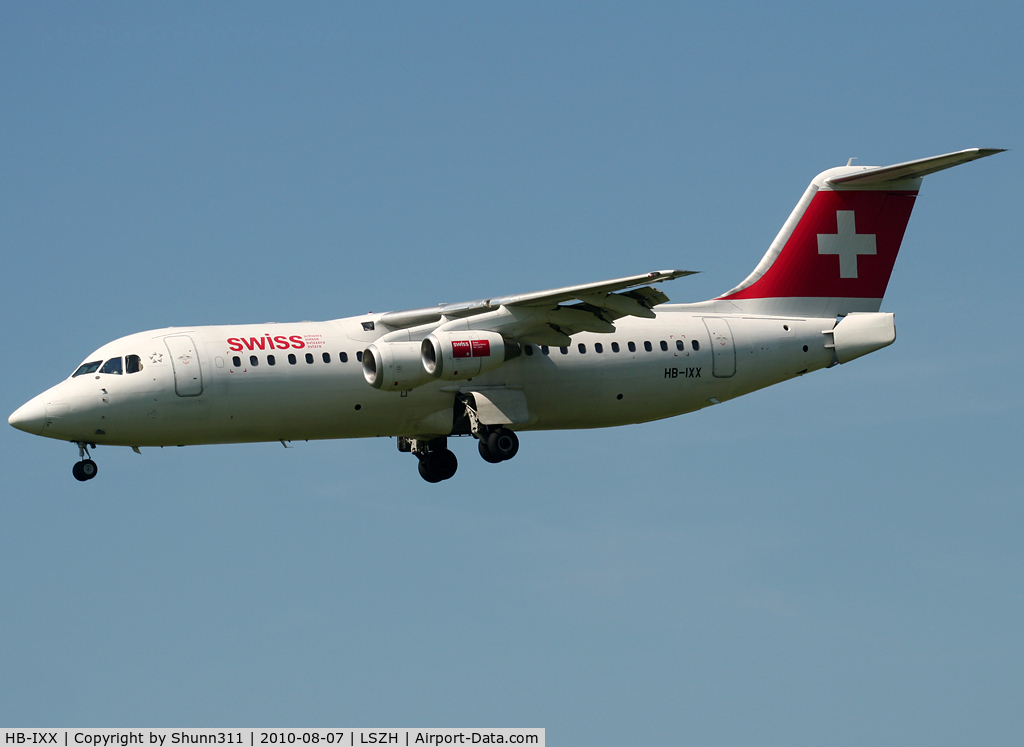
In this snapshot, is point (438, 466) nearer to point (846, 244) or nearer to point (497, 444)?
point (497, 444)

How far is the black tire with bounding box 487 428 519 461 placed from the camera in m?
27.9

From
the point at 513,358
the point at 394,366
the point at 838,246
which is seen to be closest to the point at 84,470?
the point at 394,366

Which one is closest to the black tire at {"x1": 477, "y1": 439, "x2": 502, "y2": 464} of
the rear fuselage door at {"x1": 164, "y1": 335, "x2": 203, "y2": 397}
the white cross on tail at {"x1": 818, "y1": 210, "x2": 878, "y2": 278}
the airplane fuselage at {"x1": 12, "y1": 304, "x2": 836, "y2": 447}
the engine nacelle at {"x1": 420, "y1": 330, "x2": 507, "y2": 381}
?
the airplane fuselage at {"x1": 12, "y1": 304, "x2": 836, "y2": 447}

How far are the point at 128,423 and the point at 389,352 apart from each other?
4405mm

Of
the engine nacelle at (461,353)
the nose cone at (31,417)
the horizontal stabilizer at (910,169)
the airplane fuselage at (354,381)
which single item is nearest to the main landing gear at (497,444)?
the airplane fuselage at (354,381)

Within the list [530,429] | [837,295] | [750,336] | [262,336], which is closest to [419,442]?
[530,429]

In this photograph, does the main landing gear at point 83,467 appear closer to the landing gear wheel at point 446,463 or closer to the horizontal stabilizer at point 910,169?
the landing gear wheel at point 446,463

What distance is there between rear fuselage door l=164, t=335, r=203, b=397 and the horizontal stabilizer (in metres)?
12.8

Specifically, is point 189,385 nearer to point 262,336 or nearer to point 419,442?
point 262,336

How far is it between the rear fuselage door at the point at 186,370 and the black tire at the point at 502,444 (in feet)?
16.6

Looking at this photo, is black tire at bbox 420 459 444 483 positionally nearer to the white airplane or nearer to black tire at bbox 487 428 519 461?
the white airplane

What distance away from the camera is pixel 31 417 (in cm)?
2623

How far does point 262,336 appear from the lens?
27.2 metres

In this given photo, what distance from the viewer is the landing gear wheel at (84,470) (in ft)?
87.7
